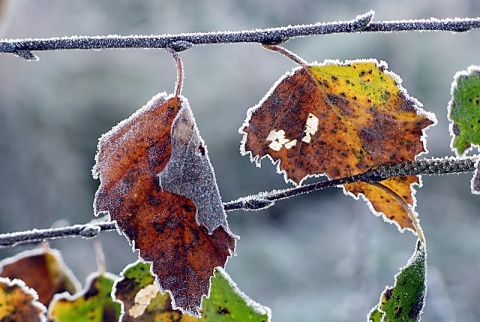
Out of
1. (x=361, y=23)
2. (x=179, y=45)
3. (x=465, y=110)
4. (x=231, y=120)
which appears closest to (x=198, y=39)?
(x=179, y=45)

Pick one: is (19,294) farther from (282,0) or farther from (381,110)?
(282,0)

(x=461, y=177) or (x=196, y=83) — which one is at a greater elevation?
(x=196, y=83)

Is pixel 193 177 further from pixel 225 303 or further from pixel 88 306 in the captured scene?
pixel 88 306

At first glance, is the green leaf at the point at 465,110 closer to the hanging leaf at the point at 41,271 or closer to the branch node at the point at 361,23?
the branch node at the point at 361,23

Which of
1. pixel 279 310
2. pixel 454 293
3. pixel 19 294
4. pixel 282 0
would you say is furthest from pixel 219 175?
pixel 19 294

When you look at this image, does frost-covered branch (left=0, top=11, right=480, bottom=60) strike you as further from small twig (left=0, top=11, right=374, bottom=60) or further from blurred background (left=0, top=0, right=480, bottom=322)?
blurred background (left=0, top=0, right=480, bottom=322)

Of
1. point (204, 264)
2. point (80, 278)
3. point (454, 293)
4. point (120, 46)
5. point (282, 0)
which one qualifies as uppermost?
point (282, 0)
